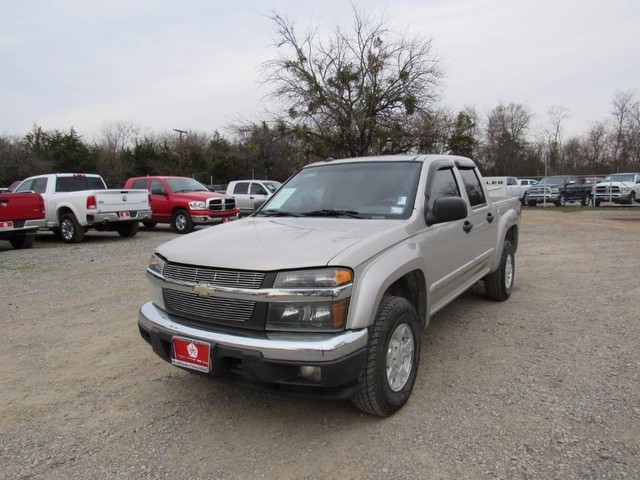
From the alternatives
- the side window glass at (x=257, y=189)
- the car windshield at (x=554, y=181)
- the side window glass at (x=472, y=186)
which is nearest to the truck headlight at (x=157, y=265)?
the side window glass at (x=472, y=186)

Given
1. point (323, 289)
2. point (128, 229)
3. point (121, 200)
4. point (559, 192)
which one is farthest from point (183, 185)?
point (559, 192)

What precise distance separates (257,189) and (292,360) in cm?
1594

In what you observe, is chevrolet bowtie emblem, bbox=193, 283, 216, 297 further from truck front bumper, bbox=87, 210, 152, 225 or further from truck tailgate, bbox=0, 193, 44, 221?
truck front bumper, bbox=87, 210, 152, 225

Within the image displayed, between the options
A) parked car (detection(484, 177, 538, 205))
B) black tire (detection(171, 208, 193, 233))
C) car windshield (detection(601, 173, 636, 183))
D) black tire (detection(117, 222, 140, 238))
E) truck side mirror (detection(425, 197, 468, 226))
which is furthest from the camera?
car windshield (detection(601, 173, 636, 183))

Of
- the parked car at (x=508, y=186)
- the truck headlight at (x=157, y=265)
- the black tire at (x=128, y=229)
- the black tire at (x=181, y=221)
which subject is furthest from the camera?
the black tire at (x=181, y=221)

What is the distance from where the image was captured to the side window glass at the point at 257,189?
17.8 m

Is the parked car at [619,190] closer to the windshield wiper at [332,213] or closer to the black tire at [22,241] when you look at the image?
the windshield wiper at [332,213]

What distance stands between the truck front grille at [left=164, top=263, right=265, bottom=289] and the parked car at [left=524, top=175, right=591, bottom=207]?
83.5 ft

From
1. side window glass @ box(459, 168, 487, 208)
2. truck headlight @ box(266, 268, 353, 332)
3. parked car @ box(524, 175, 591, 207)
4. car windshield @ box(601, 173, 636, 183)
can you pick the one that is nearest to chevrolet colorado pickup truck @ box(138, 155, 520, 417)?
truck headlight @ box(266, 268, 353, 332)

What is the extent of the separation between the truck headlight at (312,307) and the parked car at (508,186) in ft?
15.1

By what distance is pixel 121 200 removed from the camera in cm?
1194

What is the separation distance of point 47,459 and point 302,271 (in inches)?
71.7

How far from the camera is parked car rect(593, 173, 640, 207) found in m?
22.3

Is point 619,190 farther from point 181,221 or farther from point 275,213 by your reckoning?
point 275,213
